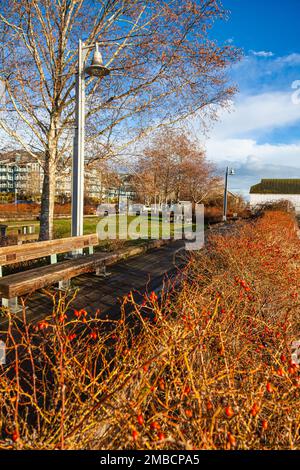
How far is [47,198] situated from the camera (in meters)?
7.34

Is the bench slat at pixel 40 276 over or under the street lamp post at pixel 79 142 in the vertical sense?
under

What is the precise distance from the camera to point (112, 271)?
21.5ft

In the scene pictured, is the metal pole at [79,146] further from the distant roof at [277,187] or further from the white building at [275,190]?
the distant roof at [277,187]

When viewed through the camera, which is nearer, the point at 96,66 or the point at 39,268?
the point at 39,268

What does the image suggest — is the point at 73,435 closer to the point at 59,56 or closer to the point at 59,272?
the point at 59,272

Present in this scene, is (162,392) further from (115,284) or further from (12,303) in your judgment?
(115,284)

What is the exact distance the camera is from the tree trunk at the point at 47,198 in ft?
23.7

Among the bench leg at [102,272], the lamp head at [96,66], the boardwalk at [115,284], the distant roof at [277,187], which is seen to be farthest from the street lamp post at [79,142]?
the distant roof at [277,187]

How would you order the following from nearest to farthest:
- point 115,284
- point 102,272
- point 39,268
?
point 39,268, point 115,284, point 102,272

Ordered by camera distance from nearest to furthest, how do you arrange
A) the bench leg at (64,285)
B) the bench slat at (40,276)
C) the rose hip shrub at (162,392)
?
1. the rose hip shrub at (162,392)
2. the bench slat at (40,276)
3. the bench leg at (64,285)

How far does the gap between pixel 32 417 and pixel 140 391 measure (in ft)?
3.13

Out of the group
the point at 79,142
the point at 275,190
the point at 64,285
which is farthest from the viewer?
the point at 275,190

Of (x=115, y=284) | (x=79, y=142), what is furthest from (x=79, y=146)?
(x=115, y=284)

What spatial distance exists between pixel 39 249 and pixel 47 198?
2.67 metres
